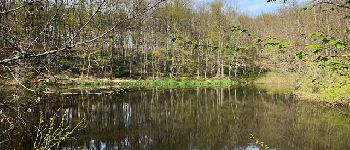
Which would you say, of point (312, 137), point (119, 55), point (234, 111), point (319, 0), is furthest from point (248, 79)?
point (319, 0)

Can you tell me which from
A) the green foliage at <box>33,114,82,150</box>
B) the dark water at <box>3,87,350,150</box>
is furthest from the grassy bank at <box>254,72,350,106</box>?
the green foliage at <box>33,114,82,150</box>

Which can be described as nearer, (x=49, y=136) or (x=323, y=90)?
(x=49, y=136)

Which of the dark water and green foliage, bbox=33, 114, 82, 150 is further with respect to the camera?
the dark water

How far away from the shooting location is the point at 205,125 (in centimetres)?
2150

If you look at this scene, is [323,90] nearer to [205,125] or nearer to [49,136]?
[205,125]

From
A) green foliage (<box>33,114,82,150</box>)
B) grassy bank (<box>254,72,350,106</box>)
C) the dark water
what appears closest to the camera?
green foliage (<box>33,114,82,150</box>)

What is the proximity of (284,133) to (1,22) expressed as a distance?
682 inches

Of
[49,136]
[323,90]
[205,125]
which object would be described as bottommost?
[205,125]

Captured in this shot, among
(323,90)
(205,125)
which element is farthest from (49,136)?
(323,90)

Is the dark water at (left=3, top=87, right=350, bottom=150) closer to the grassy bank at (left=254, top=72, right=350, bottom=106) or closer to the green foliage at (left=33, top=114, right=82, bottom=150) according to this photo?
the grassy bank at (left=254, top=72, right=350, bottom=106)

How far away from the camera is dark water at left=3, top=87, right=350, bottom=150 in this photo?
16.6 m

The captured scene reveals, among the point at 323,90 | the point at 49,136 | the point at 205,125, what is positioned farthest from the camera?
the point at 323,90

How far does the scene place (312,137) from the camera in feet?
59.2

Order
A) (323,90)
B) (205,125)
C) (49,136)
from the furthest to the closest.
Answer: (323,90), (205,125), (49,136)
